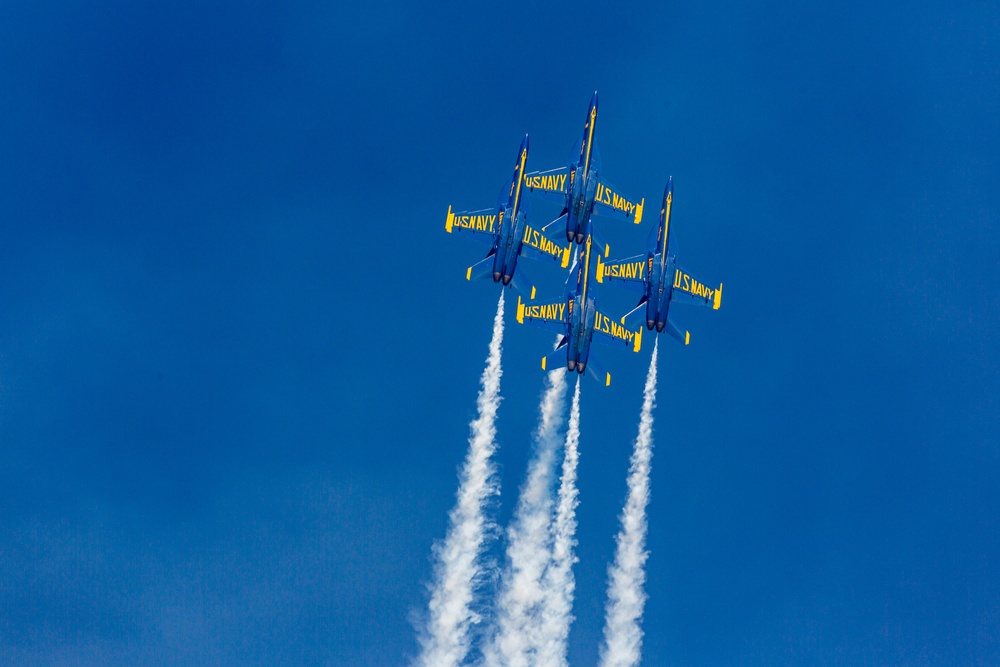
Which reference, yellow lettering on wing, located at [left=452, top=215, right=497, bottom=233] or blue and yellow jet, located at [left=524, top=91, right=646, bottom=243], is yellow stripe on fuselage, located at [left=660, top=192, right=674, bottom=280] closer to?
blue and yellow jet, located at [left=524, top=91, right=646, bottom=243]

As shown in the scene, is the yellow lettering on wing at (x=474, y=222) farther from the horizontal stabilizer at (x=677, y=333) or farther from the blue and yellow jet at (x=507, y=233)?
the horizontal stabilizer at (x=677, y=333)

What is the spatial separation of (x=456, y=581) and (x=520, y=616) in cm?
806

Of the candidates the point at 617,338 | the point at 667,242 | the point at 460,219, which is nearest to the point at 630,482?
the point at 617,338

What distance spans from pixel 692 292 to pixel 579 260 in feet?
46.2

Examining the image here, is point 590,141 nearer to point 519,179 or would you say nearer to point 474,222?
point 519,179

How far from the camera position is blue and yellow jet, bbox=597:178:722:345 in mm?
127188

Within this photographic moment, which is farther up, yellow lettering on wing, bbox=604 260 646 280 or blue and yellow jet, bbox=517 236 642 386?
yellow lettering on wing, bbox=604 260 646 280

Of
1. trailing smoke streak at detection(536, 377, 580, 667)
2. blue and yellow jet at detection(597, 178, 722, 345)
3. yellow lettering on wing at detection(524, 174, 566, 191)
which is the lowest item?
trailing smoke streak at detection(536, 377, 580, 667)

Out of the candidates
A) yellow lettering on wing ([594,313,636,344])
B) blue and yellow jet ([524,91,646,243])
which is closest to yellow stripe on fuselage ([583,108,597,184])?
blue and yellow jet ([524,91,646,243])

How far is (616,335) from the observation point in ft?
415

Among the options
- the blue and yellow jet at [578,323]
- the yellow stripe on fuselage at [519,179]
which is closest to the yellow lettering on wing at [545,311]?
the blue and yellow jet at [578,323]

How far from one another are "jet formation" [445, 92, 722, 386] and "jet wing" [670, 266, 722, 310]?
116mm

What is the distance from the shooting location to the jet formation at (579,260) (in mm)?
123625

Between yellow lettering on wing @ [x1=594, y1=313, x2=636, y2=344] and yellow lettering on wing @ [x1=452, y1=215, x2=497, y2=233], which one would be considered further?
yellow lettering on wing @ [x1=452, y1=215, x2=497, y2=233]
